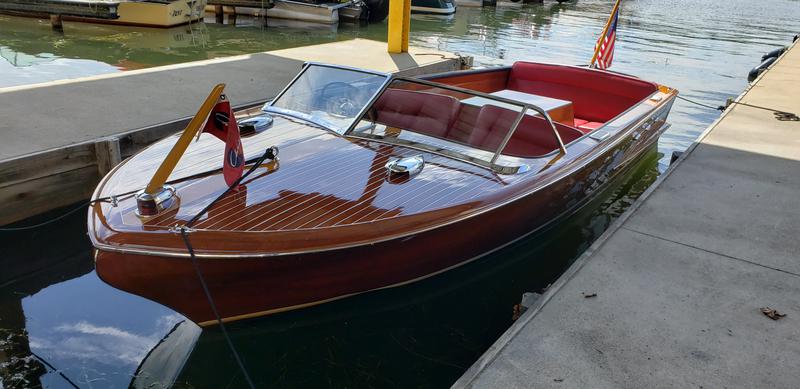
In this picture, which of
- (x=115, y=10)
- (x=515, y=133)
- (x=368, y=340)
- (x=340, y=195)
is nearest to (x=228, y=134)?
(x=340, y=195)

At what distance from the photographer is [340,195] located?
3639mm

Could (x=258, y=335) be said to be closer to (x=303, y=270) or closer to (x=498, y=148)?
(x=303, y=270)

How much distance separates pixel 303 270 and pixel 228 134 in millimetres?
877

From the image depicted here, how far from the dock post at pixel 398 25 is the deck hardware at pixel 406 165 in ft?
22.0

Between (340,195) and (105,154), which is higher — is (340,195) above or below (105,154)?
above

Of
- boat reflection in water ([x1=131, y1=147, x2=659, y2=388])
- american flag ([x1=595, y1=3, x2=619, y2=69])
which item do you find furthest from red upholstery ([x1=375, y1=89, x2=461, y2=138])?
american flag ([x1=595, y1=3, x2=619, y2=69])

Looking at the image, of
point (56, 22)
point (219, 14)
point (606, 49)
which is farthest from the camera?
point (219, 14)

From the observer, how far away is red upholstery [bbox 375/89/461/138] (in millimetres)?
4531

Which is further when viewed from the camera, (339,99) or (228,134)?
(339,99)

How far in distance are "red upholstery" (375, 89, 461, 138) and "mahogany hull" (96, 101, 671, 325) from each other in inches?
35.9

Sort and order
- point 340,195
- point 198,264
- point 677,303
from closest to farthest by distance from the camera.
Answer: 1. point 198,264
2. point 677,303
3. point 340,195

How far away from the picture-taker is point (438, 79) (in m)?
6.34

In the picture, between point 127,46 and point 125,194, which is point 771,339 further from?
point 127,46

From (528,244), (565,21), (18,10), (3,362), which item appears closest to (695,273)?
(528,244)
